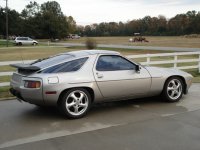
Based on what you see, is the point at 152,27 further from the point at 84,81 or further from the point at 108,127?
the point at 108,127

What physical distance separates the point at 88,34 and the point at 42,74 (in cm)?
15569

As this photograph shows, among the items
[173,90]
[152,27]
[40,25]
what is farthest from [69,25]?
[173,90]

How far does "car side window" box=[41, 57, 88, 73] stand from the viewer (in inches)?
Answer: 258

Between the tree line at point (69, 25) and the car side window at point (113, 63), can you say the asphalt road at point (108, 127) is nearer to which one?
the car side window at point (113, 63)

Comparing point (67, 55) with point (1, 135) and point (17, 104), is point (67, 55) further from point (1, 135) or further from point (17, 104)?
point (1, 135)

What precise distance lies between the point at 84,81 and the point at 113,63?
3.05 ft

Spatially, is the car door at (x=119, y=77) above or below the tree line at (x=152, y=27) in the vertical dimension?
below

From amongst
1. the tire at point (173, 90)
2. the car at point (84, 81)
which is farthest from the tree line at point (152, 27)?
the car at point (84, 81)

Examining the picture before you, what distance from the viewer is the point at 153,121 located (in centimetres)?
626

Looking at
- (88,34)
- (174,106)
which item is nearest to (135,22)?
(88,34)

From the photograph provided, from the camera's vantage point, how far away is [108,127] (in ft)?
19.3

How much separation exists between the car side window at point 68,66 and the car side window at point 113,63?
0.35 meters

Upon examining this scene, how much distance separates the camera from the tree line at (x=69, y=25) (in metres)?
92.9

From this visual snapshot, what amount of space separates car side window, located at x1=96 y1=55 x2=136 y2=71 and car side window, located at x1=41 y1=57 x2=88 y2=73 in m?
0.35
